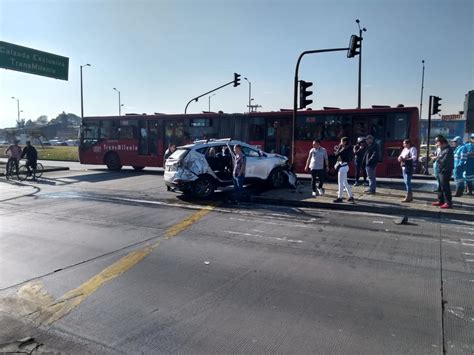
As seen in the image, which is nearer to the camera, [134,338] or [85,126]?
[134,338]

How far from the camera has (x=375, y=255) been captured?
628 cm

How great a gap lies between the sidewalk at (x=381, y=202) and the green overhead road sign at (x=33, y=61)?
53.0ft

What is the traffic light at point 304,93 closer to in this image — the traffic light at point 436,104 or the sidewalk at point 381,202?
the sidewalk at point 381,202

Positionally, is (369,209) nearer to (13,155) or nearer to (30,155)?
(30,155)

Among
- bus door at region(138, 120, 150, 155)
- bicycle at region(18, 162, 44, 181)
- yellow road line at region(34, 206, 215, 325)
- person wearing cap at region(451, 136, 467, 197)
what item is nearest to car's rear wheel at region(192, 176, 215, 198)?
yellow road line at region(34, 206, 215, 325)

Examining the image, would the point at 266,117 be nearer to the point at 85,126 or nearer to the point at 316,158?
the point at 316,158

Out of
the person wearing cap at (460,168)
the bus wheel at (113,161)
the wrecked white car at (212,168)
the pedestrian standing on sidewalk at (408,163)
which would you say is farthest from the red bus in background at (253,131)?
the pedestrian standing on sidewalk at (408,163)

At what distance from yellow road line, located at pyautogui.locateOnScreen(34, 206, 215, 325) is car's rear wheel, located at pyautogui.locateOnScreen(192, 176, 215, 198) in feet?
16.7

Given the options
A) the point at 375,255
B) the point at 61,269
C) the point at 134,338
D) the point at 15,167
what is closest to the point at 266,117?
the point at 15,167

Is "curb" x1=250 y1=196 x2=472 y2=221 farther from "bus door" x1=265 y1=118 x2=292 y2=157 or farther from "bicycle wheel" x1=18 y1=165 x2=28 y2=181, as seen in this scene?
"bicycle wheel" x1=18 y1=165 x2=28 y2=181

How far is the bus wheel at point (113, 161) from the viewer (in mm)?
22141

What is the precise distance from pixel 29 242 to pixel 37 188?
8.95 meters

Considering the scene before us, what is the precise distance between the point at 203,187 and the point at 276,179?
290 centimetres

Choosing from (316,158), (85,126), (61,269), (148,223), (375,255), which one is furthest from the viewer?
(85,126)
